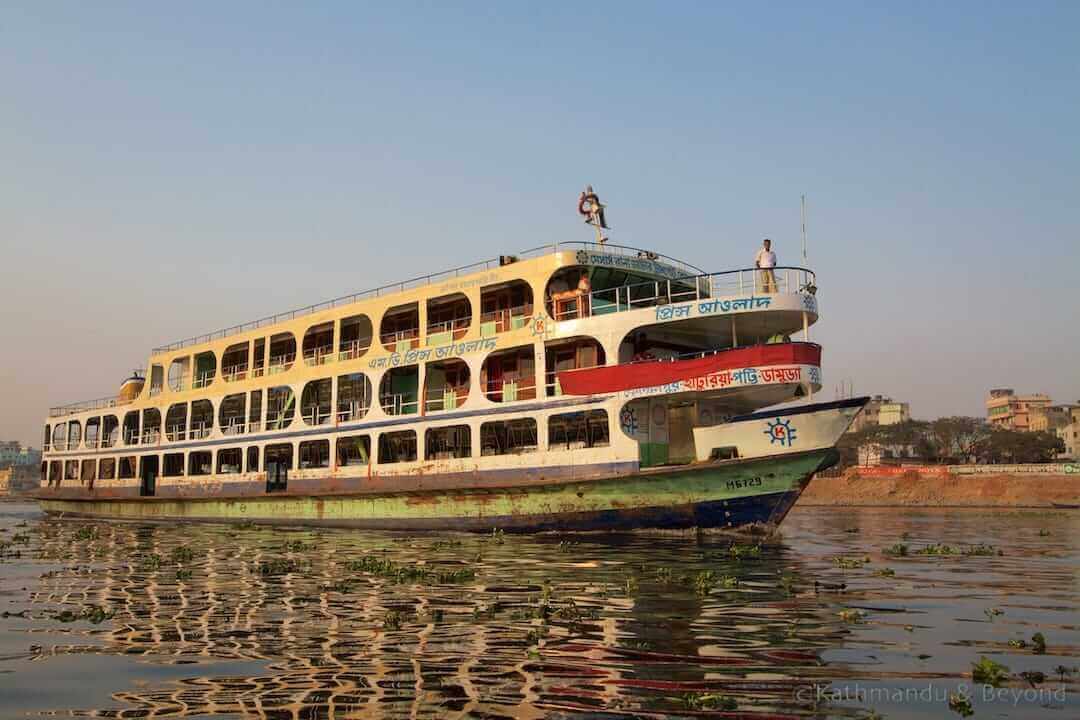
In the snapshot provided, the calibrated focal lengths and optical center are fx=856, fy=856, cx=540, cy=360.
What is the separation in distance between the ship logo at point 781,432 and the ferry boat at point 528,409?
3 centimetres

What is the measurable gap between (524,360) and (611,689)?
55.8 feet

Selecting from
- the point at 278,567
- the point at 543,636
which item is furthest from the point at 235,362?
the point at 543,636

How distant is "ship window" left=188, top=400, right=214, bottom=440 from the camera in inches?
1370

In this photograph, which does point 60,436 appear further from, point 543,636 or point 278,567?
point 543,636

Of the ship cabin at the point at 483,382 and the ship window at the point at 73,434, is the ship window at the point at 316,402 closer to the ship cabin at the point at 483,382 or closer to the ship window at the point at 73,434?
the ship cabin at the point at 483,382

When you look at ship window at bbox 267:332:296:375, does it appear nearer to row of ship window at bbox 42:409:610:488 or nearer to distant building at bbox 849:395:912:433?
row of ship window at bbox 42:409:610:488

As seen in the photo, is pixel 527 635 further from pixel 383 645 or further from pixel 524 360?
pixel 524 360

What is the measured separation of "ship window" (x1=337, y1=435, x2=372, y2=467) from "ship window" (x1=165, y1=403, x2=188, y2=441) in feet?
34.2

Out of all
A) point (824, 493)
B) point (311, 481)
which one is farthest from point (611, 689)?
point (824, 493)

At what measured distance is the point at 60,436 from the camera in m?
42.4

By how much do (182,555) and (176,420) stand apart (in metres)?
20.3

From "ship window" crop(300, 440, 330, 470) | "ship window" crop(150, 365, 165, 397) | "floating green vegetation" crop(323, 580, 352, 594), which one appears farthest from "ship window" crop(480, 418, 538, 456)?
"ship window" crop(150, 365, 165, 397)

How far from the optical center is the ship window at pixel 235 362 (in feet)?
106

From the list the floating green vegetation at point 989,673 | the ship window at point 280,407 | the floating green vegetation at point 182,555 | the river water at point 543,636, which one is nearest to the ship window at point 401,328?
the ship window at point 280,407
